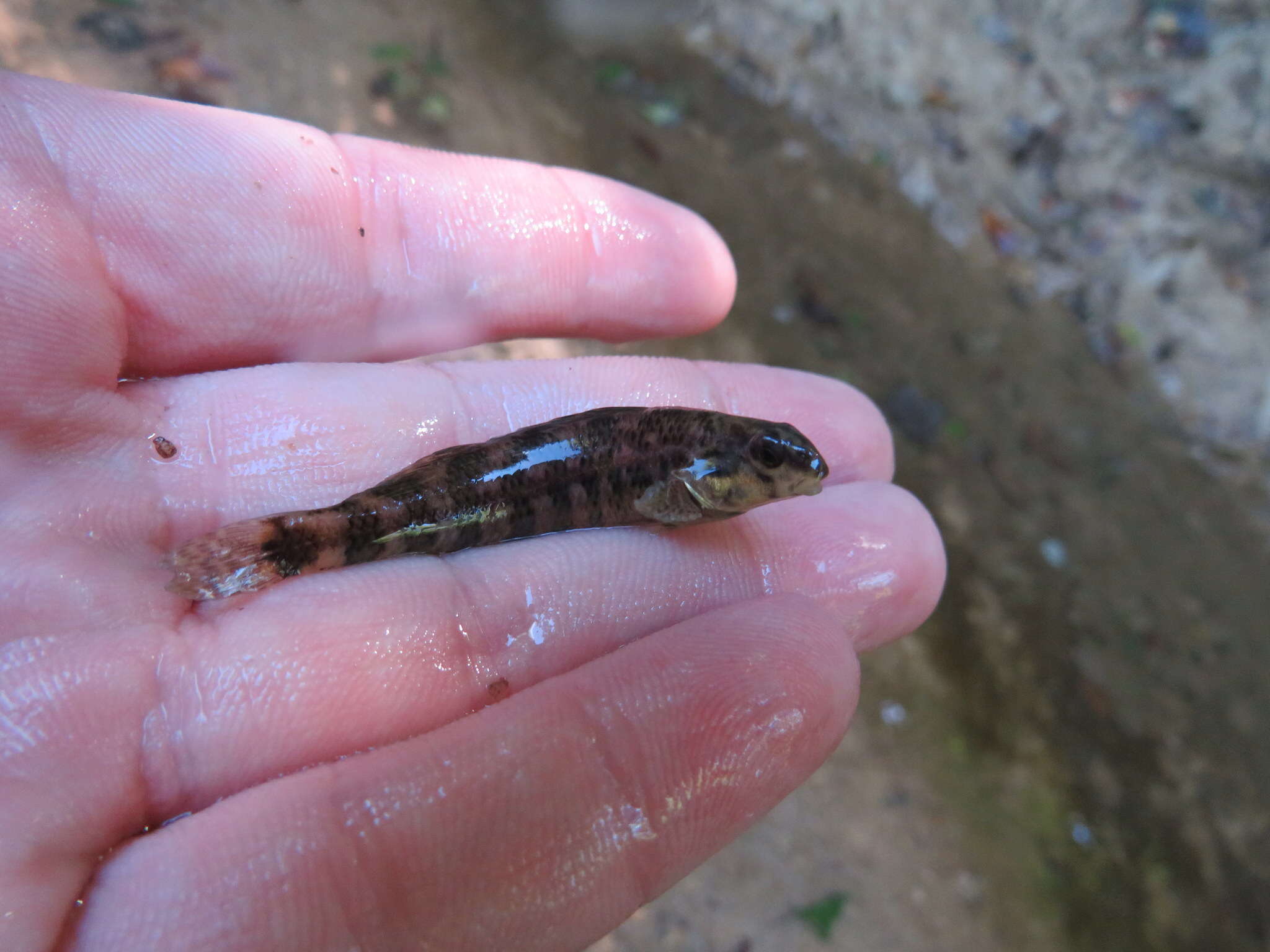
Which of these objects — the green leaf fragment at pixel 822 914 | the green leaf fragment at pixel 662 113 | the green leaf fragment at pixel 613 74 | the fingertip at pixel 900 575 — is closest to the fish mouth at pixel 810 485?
the fingertip at pixel 900 575

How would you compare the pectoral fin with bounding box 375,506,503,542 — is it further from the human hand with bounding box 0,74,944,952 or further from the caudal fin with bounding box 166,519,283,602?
the caudal fin with bounding box 166,519,283,602

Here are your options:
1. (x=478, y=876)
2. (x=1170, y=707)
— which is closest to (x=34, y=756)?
(x=478, y=876)

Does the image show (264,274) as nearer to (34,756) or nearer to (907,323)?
(34,756)

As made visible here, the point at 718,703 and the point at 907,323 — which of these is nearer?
the point at 718,703

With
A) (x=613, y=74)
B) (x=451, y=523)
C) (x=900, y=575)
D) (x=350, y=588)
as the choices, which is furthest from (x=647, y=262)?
(x=613, y=74)

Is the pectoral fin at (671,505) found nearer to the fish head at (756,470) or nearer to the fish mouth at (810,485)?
the fish head at (756,470)

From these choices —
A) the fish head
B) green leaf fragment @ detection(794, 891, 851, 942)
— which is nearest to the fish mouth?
the fish head

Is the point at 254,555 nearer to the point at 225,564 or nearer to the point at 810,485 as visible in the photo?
the point at 225,564
